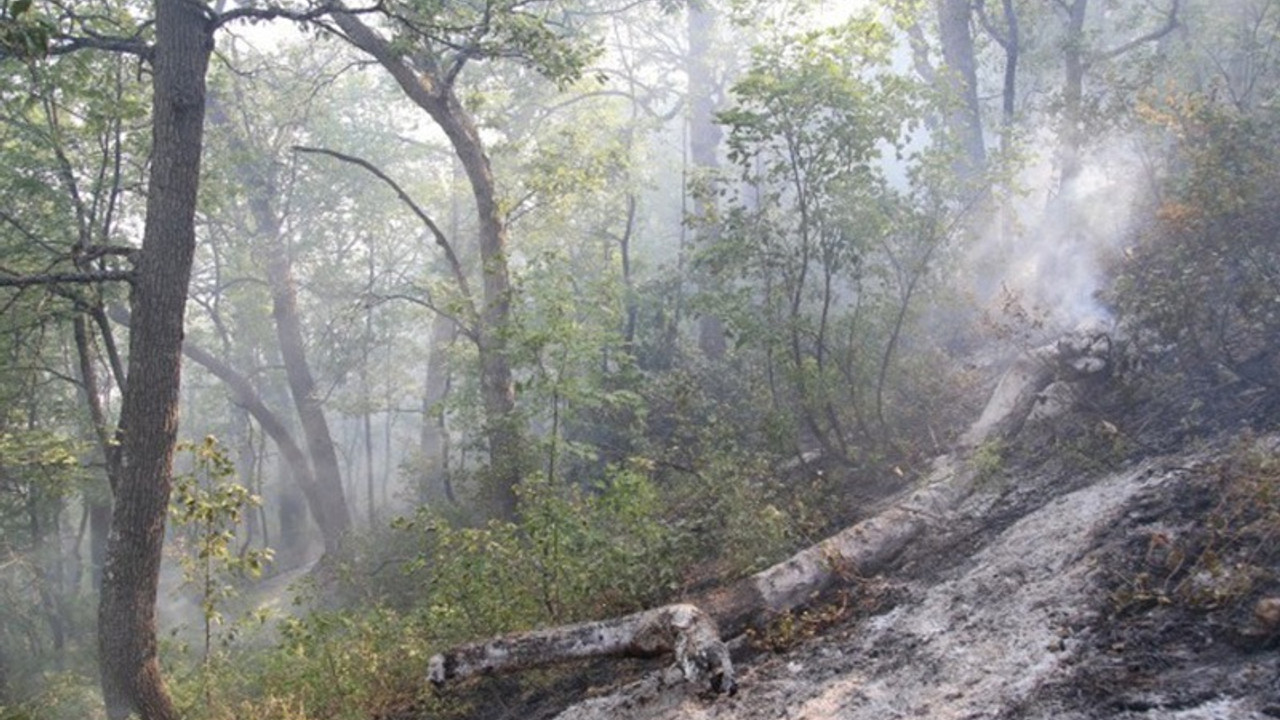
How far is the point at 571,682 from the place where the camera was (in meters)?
5.98

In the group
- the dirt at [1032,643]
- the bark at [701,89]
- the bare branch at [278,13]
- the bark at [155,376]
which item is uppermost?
the bark at [701,89]

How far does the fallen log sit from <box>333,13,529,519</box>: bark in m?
4.26

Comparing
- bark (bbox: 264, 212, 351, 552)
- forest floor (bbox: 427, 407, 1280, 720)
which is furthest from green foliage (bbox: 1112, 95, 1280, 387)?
bark (bbox: 264, 212, 351, 552)

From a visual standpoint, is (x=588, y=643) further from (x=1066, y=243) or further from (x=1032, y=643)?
(x=1066, y=243)

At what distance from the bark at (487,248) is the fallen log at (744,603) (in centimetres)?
426

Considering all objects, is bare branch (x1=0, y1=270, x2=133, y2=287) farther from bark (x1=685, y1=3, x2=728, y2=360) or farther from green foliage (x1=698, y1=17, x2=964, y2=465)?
bark (x1=685, y1=3, x2=728, y2=360)

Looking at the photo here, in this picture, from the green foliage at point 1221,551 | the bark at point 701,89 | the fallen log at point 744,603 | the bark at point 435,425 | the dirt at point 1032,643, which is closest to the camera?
the dirt at point 1032,643

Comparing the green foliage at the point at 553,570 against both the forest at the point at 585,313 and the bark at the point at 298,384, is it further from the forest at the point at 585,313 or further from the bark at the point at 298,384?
the bark at the point at 298,384

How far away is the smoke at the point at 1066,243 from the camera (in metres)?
10.8

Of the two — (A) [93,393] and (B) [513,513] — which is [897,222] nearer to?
(B) [513,513]

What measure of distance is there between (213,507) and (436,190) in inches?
665

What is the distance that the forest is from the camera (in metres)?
6.70

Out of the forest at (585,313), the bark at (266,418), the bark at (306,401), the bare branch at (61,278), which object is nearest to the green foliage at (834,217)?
→ the forest at (585,313)

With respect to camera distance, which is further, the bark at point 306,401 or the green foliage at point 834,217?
the bark at point 306,401
